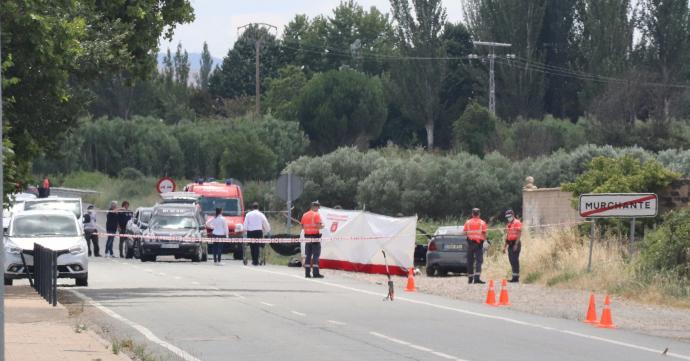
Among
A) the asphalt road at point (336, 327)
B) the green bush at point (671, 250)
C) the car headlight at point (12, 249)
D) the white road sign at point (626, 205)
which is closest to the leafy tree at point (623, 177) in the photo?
the white road sign at point (626, 205)

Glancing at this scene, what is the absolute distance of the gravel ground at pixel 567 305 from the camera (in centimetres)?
1989

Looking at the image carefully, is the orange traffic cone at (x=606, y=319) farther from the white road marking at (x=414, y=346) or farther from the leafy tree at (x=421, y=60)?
the leafy tree at (x=421, y=60)

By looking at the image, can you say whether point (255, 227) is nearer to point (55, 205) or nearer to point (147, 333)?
point (55, 205)

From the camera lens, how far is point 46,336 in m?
16.3

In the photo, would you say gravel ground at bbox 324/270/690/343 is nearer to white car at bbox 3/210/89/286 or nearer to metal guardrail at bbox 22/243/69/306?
white car at bbox 3/210/89/286

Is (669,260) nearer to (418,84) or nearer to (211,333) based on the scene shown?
(211,333)

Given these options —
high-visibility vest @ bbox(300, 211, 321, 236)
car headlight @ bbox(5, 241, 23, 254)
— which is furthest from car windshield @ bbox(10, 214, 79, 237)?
high-visibility vest @ bbox(300, 211, 321, 236)

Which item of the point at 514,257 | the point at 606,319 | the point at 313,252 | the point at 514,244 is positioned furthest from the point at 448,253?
the point at 606,319

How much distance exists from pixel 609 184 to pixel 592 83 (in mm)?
55466

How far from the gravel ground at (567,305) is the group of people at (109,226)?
1370cm

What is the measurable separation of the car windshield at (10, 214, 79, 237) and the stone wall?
14117mm

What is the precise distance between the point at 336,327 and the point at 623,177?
15.6 m

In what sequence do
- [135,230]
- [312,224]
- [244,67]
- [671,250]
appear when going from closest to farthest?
[671,250] → [312,224] → [135,230] → [244,67]

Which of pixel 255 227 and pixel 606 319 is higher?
pixel 255 227
